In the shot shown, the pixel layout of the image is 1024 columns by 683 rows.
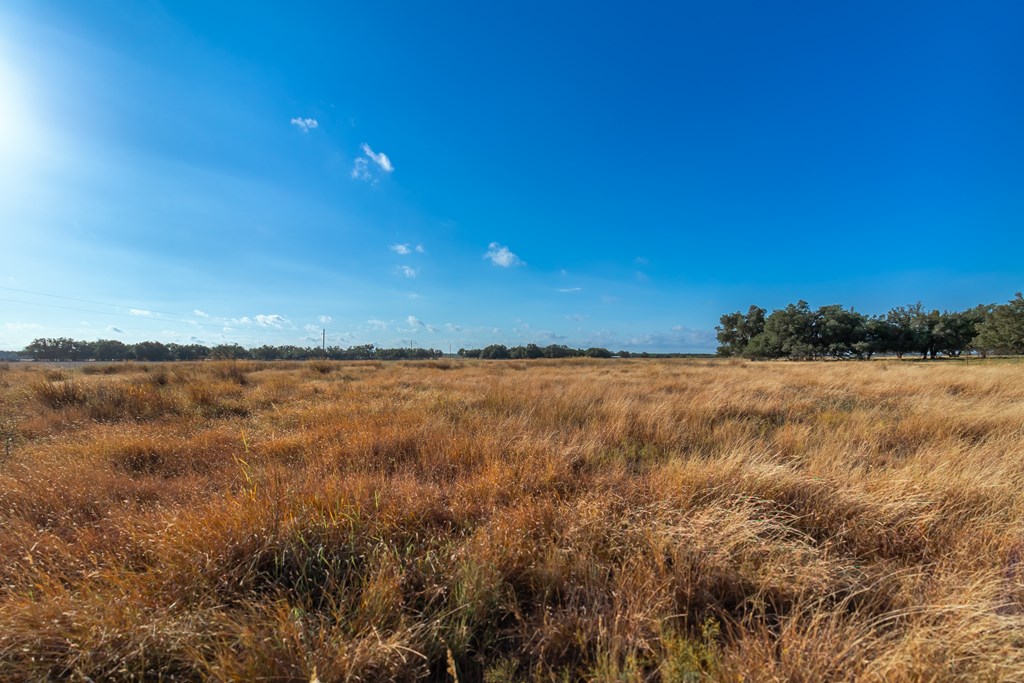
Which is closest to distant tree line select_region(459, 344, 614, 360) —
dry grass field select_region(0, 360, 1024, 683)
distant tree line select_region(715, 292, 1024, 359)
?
distant tree line select_region(715, 292, 1024, 359)

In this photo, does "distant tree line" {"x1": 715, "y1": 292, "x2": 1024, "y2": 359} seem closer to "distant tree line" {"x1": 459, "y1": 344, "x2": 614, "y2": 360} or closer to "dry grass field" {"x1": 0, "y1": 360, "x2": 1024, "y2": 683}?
"distant tree line" {"x1": 459, "y1": 344, "x2": 614, "y2": 360}

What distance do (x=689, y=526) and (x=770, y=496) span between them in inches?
51.1

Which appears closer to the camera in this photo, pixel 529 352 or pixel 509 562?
pixel 509 562

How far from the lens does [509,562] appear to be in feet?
8.29

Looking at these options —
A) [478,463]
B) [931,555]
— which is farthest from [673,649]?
[478,463]

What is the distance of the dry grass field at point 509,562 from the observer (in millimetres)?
1785

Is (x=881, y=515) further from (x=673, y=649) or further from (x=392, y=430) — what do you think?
(x=392, y=430)

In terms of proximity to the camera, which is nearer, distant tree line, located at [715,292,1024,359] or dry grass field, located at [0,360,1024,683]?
dry grass field, located at [0,360,1024,683]

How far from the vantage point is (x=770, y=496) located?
3.45m

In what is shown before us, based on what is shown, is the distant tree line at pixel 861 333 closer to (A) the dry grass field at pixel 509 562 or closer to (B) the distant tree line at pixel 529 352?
(B) the distant tree line at pixel 529 352

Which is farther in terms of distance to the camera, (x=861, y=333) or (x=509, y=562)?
(x=861, y=333)

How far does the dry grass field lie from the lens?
179 centimetres

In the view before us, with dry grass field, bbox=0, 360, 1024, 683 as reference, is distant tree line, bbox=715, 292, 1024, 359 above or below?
above

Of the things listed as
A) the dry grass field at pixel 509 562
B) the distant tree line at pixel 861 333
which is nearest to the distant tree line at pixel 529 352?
the distant tree line at pixel 861 333
